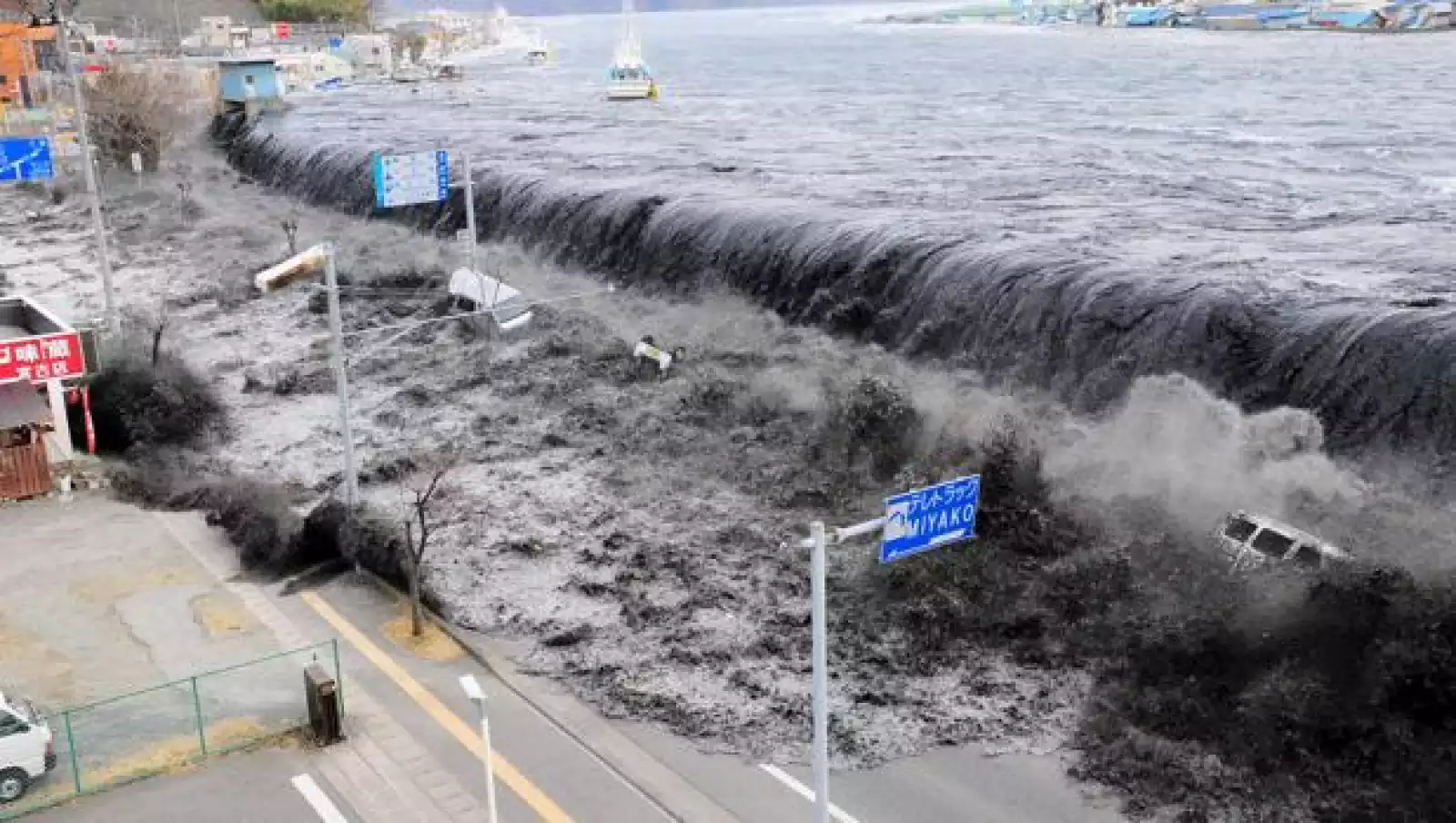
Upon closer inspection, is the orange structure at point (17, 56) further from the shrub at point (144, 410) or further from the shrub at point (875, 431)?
the shrub at point (875, 431)

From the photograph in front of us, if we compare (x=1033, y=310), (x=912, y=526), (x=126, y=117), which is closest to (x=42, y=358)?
(x=1033, y=310)

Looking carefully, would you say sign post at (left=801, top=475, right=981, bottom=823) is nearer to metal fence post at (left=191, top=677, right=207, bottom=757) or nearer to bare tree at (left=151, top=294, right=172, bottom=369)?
metal fence post at (left=191, top=677, right=207, bottom=757)

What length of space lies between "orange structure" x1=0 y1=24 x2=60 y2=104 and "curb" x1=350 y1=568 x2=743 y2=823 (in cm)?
6916

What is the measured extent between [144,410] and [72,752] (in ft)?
59.7

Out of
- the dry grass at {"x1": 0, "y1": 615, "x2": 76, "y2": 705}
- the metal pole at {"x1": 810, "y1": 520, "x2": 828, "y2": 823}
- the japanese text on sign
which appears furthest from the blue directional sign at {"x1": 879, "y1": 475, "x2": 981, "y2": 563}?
the japanese text on sign

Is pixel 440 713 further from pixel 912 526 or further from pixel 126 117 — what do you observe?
pixel 126 117

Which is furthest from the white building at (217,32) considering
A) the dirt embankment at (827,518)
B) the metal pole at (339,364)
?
the metal pole at (339,364)

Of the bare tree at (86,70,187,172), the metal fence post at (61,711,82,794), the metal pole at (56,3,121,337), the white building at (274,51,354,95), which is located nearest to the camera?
the metal fence post at (61,711,82,794)

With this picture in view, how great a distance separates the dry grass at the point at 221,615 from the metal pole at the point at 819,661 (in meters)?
12.9

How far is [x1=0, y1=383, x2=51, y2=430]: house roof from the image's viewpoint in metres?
28.1

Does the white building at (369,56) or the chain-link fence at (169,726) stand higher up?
the white building at (369,56)

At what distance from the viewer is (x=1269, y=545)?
2225 cm

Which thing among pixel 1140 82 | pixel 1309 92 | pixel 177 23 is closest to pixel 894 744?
pixel 1309 92

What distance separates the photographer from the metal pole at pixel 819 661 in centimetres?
1205
